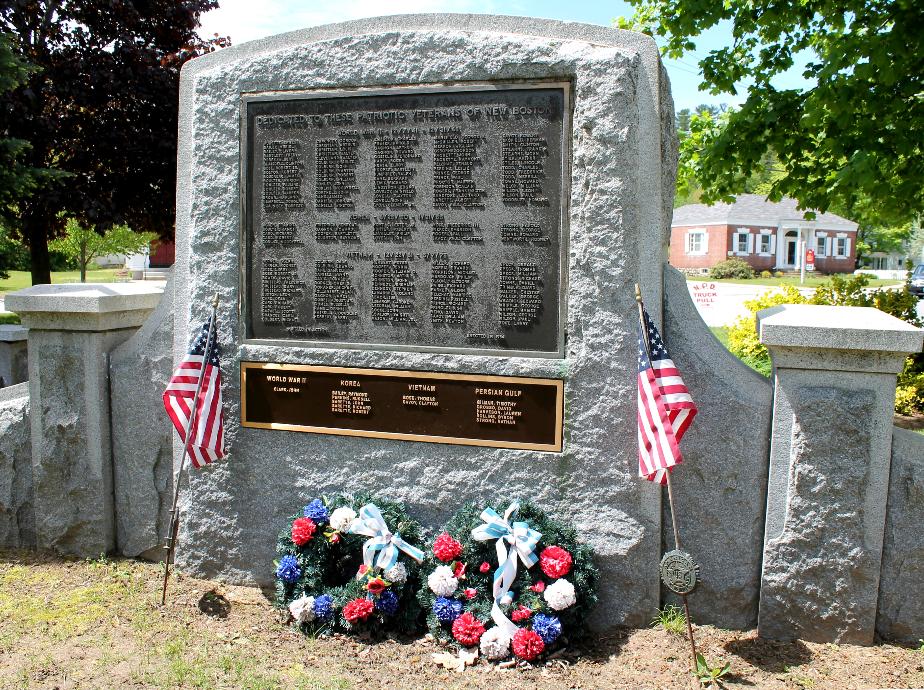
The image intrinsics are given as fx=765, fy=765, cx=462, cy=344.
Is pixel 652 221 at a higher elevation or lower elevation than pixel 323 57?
lower

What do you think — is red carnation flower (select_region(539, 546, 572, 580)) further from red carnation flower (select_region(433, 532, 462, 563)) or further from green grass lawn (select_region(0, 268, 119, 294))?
green grass lawn (select_region(0, 268, 119, 294))

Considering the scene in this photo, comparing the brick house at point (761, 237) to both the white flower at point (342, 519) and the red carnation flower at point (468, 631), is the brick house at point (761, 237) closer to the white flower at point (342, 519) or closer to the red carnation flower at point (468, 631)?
the white flower at point (342, 519)

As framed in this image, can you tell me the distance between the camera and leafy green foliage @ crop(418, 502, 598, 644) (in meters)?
4.17

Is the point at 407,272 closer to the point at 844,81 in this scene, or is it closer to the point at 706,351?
the point at 706,351

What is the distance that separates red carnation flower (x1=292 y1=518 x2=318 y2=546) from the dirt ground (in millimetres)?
507

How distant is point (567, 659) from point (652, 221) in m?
2.43

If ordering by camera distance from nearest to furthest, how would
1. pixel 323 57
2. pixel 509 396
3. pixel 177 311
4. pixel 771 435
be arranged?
pixel 771 435 → pixel 509 396 → pixel 323 57 → pixel 177 311

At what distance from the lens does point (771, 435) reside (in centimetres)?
417

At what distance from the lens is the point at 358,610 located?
168 inches

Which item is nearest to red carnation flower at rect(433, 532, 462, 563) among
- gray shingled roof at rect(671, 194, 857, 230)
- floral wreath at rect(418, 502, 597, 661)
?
floral wreath at rect(418, 502, 597, 661)

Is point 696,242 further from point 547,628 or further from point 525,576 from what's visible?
point 547,628

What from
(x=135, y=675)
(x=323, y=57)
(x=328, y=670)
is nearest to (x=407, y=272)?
(x=323, y=57)

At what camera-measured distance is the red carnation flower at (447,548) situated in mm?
4305

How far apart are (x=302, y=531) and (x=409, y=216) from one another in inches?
78.4
